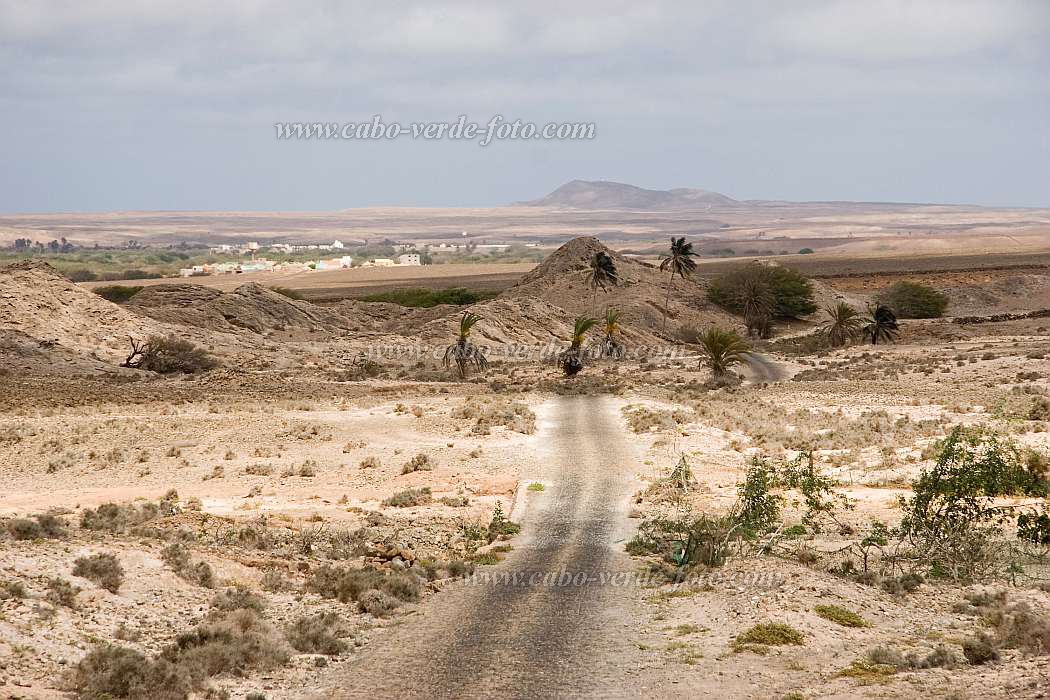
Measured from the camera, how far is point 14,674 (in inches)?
426

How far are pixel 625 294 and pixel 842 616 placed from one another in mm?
67306

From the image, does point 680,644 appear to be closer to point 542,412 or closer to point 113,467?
point 113,467

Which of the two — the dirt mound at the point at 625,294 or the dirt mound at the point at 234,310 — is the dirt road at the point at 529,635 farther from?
the dirt mound at the point at 625,294

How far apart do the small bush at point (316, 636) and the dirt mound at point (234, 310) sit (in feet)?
179

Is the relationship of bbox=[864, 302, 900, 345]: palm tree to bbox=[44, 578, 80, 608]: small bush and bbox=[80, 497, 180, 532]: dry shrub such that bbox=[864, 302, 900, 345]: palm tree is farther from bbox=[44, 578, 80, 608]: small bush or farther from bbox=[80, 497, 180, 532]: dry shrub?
bbox=[44, 578, 80, 608]: small bush

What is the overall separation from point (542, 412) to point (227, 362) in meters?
23.5

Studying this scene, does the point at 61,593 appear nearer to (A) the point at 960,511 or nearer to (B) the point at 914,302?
(A) the point at 960,511

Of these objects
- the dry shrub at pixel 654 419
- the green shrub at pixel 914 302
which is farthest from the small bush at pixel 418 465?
the green shrub at pixel 914 302

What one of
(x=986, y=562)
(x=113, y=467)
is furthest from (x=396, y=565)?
(x=113, y=467)

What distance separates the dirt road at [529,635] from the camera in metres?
11.8

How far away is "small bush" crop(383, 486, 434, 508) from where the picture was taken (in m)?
21.7

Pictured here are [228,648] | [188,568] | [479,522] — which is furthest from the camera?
[479,522]

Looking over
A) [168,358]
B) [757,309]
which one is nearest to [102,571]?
[168,358]

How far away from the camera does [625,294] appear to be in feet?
264
